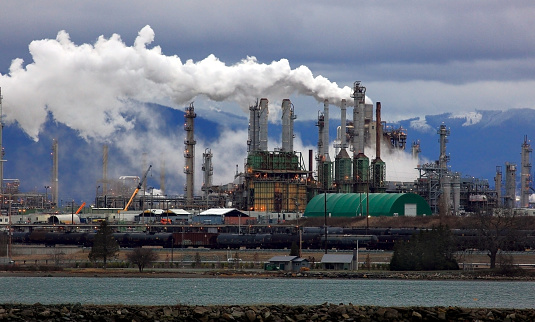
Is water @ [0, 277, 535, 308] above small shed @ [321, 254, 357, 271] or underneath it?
underneath

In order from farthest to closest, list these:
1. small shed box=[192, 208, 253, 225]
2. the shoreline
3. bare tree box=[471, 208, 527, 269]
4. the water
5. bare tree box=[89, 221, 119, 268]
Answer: small shed box=[192, 208, 253, 225] → bare tree box=[89, 221, 119, 268] → bare tree box=[471, 208, 527, 269] → the shoreline → the water

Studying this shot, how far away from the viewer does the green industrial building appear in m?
169

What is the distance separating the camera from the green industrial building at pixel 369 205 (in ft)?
553

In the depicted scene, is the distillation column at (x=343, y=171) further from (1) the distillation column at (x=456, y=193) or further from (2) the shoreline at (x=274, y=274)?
(2) the shoreline at (x=274, y=274)

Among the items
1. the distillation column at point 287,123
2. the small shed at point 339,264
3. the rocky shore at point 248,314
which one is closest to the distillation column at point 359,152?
the distillation column at point 287,123

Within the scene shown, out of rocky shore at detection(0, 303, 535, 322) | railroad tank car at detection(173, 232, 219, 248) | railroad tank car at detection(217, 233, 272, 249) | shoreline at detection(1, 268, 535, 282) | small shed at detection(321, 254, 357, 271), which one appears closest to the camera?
rocky shore at detection(0, 303, 535, 322)

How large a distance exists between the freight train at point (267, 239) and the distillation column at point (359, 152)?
136ft

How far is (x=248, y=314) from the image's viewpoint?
4616cm

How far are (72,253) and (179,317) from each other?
94.8m

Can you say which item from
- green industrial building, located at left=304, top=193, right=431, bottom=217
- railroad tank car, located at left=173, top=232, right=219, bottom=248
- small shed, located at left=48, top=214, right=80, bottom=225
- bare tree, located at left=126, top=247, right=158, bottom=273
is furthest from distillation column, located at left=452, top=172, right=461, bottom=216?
bare tree, located at left=126, top=247, right=158, bottom=273

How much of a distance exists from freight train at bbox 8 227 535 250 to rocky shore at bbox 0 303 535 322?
249ft

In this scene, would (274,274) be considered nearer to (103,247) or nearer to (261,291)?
(261,291)

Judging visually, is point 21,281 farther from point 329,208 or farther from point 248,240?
point 329,208

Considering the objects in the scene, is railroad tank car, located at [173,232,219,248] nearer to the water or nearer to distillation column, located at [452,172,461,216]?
the water
